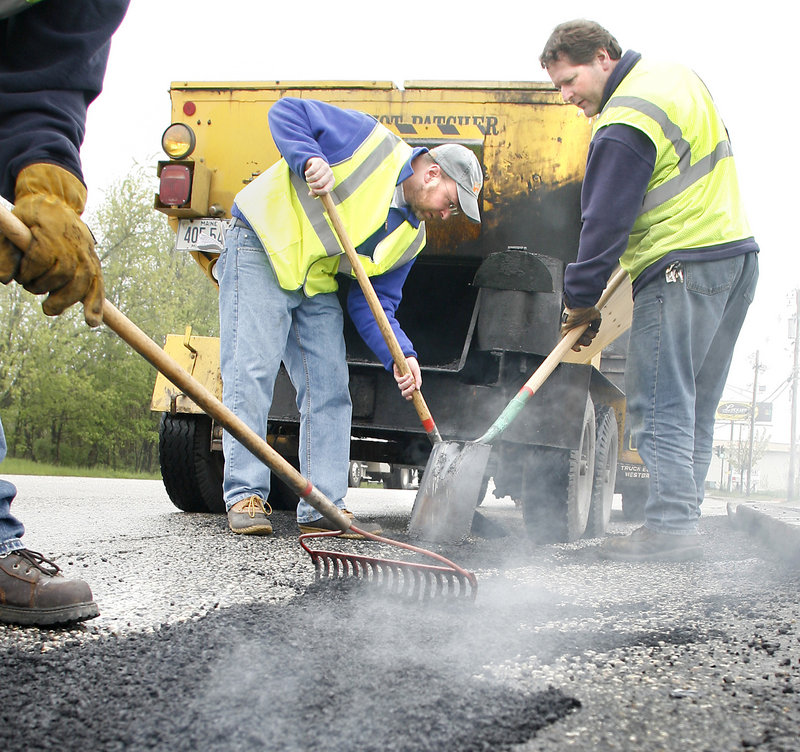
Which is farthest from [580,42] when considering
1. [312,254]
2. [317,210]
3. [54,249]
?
[54,249]

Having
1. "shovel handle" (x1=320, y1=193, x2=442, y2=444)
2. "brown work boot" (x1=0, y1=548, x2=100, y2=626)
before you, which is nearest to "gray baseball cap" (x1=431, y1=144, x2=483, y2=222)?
"shovel handle" (x1=320, y1=193, x2=442, y2=444)

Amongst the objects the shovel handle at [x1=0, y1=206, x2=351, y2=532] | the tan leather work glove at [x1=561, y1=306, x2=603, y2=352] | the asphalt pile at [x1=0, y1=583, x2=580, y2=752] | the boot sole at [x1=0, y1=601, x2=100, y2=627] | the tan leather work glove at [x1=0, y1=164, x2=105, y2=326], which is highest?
the tan leather work glove at [x1=561, y1=306, x2=603, y2=352]

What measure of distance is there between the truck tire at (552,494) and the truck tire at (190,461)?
5.73ft

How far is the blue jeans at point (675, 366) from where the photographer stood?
2.93 metres

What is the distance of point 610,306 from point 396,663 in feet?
10.0

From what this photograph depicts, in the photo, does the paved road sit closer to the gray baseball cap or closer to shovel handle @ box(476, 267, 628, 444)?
shovel handle @ box(476, 267, 628, 444)

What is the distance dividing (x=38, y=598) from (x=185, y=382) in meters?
0.58

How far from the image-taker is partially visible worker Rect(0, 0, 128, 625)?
1634 millimetres

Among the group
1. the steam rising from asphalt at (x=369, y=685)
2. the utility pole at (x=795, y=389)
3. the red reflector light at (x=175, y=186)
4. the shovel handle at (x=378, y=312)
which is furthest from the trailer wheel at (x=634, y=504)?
the utility pole at (x=795, y=389)

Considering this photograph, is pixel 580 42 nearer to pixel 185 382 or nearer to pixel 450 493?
pixel 450 493

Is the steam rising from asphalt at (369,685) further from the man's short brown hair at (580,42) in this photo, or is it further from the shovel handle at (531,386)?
the man's short brown hair at (580,42)

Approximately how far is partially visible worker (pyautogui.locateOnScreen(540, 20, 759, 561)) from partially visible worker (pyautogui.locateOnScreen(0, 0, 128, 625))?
1.80 m

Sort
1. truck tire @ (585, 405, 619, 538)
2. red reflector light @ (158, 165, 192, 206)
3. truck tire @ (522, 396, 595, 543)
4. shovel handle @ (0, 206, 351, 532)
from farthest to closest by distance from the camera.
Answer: truck tire @ (585, 405, 619, 538)
red reflector light @ (158, 165, 192, 206)
truck tire @ (522, 396, 595, 543)
shovel handle @ (0, 206, 351, 532)

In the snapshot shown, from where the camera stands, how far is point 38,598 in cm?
171
